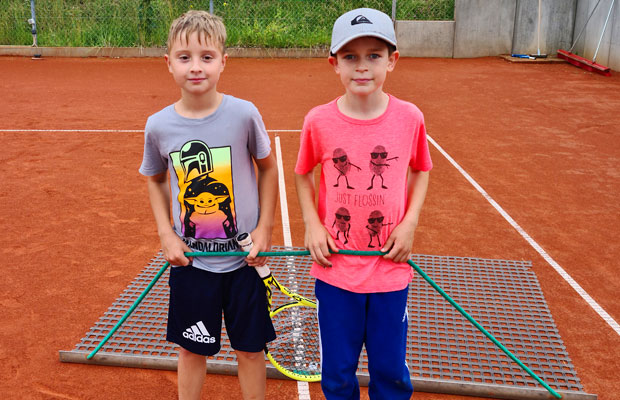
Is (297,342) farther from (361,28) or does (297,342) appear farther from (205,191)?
(361,28)

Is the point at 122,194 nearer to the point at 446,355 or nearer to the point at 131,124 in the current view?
the point at 131,124

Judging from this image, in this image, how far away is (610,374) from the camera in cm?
329

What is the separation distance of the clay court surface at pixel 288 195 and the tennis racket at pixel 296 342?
9 centimetres

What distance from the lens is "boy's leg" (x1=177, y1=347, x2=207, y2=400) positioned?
2.56 meters

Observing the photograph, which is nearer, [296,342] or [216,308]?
[216,308]

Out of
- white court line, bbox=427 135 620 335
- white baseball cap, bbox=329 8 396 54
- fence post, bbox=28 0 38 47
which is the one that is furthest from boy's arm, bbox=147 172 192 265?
fence post, bbox=28 0 38 47

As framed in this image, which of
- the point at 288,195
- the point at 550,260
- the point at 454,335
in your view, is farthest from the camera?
the point at 288,195

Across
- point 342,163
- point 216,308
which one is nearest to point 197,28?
point 342,163

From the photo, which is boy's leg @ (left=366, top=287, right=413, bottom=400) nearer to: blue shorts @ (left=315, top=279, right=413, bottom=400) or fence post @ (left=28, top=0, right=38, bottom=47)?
blue shorts @ (left=315, top=279, right=413, bottom=400)

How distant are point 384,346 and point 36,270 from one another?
317 centimetres

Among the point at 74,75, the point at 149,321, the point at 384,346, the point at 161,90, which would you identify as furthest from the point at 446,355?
the point at 74,75

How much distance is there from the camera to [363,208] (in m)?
2.21

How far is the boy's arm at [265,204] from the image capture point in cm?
238

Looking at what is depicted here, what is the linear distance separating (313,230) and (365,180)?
28cm
